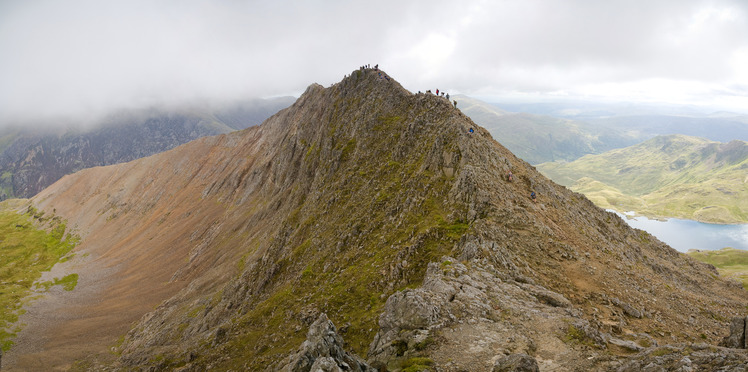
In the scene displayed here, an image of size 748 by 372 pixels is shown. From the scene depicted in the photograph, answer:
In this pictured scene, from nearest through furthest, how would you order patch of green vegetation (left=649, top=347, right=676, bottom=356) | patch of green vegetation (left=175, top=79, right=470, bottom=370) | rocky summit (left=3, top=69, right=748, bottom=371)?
patch of green vegetation (left=649, top=347, right=676, bottom=356), rocky summit (left=3, top=69, right=748, bottom=371), patch of green vegetation (left=175, top=79, right=470, bottom=370)

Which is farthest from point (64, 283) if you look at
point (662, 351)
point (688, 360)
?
point (688, 360)

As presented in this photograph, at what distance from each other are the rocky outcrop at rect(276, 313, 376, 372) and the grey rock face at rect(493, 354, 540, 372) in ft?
25.8

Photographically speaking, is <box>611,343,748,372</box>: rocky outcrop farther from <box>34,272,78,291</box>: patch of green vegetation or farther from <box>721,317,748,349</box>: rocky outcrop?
<box>34,272,78,291</box>: patch of green vegetation

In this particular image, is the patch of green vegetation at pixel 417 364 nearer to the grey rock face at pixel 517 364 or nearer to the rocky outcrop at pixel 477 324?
the rocky outcrop at pixel 477 324

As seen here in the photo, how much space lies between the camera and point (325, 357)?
1969 cm

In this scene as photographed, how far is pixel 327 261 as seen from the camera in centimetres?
5153

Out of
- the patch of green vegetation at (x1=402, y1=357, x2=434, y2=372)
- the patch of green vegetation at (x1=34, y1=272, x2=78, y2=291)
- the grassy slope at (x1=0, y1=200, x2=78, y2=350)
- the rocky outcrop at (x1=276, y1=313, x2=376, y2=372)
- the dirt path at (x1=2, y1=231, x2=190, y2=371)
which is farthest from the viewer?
the patch of green vegetation at (x1=34, y1=272, x2=78, y2=291)

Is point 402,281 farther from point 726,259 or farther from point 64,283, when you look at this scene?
point 726,259

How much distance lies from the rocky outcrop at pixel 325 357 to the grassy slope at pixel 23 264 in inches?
5122

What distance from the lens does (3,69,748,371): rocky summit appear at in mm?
22547

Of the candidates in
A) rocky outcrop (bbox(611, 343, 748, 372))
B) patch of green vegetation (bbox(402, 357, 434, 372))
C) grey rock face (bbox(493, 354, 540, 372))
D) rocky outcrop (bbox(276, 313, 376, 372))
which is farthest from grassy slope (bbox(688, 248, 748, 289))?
rocky outcrop (bbox(276, 313, 376, 372))

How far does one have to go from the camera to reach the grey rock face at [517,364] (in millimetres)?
18109

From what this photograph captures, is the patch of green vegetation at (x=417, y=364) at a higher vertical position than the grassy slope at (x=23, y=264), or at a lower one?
higher

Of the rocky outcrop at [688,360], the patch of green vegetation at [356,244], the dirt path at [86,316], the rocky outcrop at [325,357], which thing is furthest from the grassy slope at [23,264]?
the rocky outcrop at [688,360]
